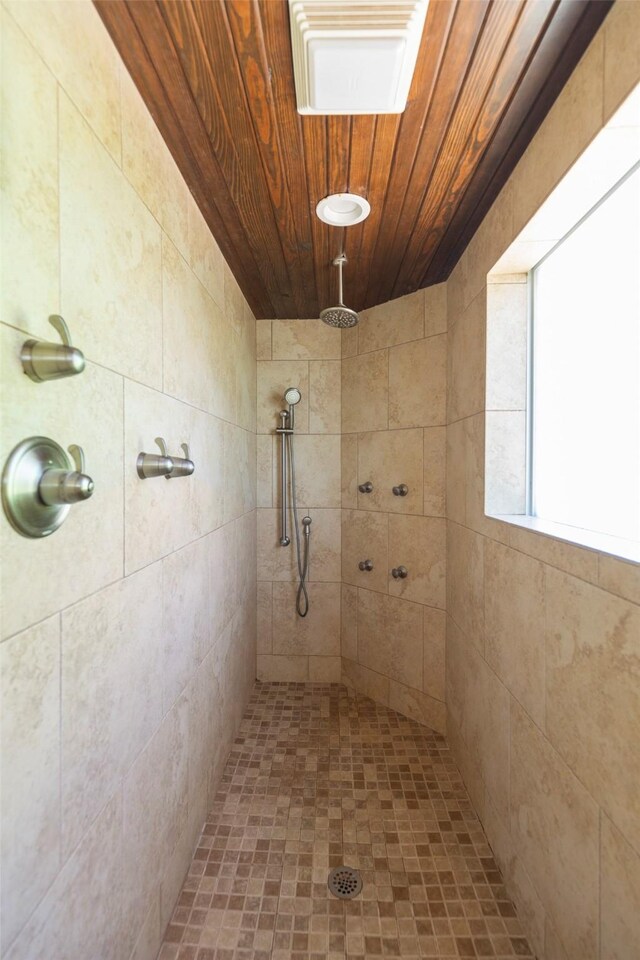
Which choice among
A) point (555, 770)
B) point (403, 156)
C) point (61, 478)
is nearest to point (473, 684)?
point (555, 770)

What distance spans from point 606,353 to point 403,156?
819 millimetres

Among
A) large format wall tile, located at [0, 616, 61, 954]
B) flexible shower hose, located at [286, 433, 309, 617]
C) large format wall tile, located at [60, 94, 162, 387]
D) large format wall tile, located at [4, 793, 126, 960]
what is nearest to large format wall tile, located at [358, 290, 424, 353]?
flexible shower hose, located at [286, 433, 309, 617]

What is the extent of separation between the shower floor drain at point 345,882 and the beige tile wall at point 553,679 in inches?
18.8

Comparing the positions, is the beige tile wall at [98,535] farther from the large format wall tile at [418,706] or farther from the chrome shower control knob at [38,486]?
the large format wall tile at [418,706]

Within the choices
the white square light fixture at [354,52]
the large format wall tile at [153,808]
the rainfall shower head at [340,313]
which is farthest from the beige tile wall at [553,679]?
the large format wall tile at [153,808]

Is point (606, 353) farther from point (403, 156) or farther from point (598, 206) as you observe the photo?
point (403, 156)

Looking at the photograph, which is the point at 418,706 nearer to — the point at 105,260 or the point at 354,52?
the point at 105,260

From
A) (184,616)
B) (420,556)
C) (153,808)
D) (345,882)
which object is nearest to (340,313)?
(420,556)

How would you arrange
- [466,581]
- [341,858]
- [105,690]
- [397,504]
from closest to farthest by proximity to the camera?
[105,690] → [341,858] → [466,581] → [397,504]

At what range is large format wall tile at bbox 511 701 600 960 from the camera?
869 millimetres

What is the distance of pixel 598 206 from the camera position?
1.04 meters

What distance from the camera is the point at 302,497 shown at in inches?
97.3

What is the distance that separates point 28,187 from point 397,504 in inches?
73.8

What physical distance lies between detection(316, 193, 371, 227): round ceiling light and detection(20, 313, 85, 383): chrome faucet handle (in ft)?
3.77
